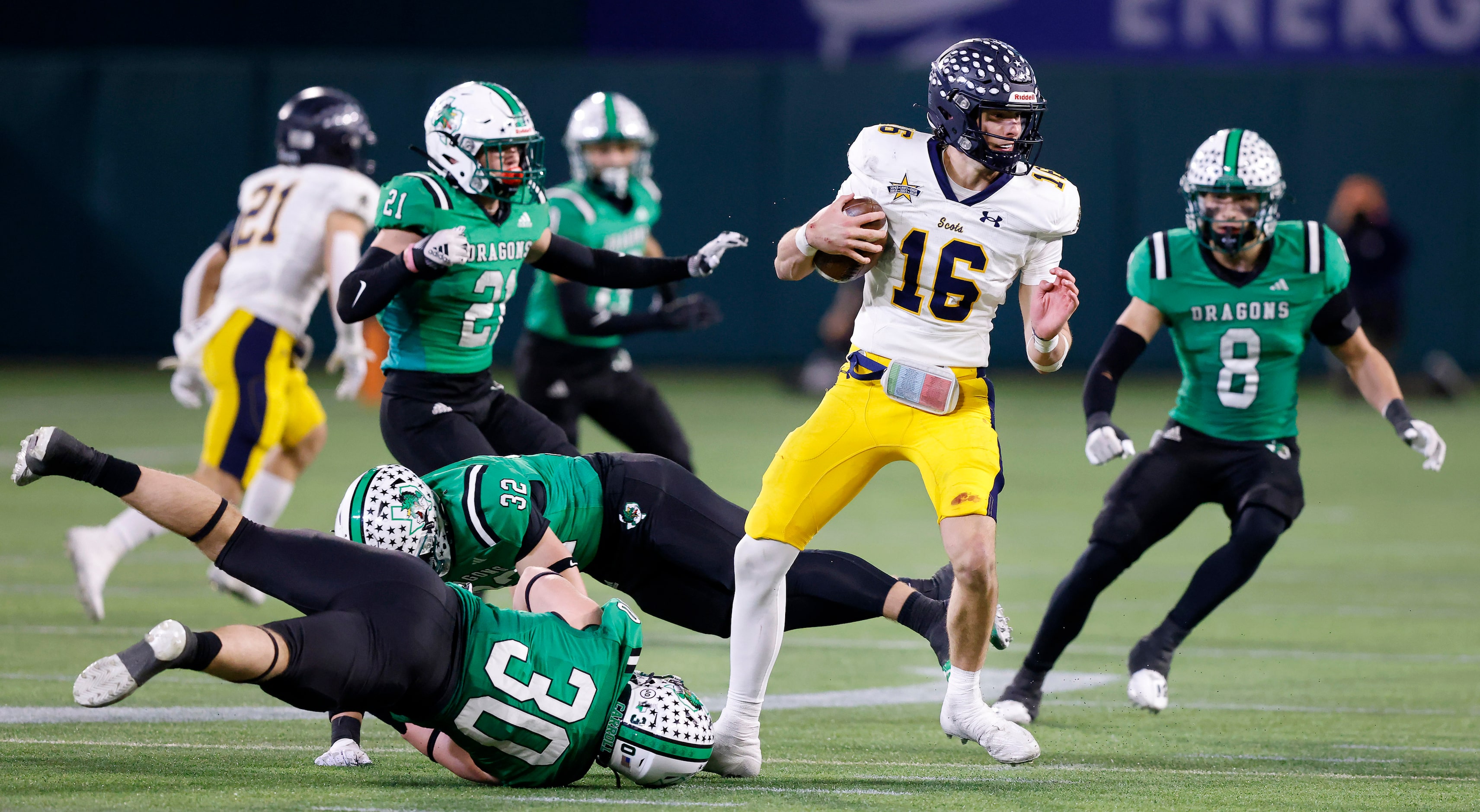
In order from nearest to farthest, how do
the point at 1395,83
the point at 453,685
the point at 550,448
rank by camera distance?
the point at 453,685, the point at 550,448, the point at 1395,83

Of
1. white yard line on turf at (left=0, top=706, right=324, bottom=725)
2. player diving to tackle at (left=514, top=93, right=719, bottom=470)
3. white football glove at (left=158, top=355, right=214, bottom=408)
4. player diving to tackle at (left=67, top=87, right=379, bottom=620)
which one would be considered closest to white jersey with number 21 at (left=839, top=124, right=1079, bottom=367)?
white yard line on turf at (left=0, top=706, right=324, bottom=725)

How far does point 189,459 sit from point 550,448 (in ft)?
20.5

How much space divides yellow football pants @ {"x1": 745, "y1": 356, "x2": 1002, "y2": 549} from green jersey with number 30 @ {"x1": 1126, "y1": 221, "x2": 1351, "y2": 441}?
1.29 metres

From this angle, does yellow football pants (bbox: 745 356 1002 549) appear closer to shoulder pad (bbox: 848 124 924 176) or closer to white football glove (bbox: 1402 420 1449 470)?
shoulder pad (bbox: 848 124 924 176)

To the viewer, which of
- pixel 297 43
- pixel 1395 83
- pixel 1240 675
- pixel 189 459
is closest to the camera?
pixel 1240 675

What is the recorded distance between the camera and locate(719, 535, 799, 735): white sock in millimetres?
4723

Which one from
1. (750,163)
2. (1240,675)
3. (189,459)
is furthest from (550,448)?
(750,163)

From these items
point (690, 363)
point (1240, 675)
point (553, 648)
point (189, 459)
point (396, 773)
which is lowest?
point (690, 363)

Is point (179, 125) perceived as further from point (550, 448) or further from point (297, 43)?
point (550, 448)

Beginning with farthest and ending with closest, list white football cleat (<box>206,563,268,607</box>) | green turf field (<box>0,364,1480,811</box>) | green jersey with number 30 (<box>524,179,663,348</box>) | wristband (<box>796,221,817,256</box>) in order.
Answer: green jersey with number 30 (<box>524,179,663,348</box>) → white football cleat (<box>206,563,268,607</box>) → wristband (<box>796,221,817,256</box>) → green turf field (<box>0,364,1480,811</box>)

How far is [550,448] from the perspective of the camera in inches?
234

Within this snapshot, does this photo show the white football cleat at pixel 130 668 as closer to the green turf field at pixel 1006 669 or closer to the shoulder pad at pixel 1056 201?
the green turf field at pixel 1006 669

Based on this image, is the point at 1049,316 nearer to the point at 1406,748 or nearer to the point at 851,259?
the point at 851,259

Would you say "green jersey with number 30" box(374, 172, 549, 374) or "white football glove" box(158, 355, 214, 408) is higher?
"green jersey with number 30" box(374, 172, 549, 374)
